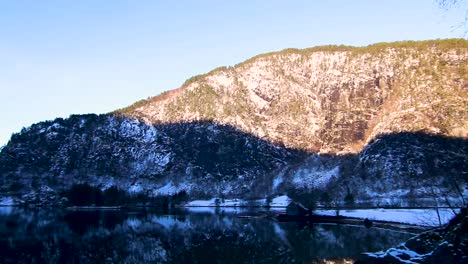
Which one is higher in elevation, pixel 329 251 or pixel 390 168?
pixel 390 168

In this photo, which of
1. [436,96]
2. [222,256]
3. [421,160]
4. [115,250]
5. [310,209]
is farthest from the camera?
[436,96]

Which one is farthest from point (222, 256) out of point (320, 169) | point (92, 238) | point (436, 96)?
point (436, 96)

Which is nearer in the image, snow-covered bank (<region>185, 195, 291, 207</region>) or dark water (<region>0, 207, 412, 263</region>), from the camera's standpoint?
dark water (<region>0, 207, 412, 263</region>)

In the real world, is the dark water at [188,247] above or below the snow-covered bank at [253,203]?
below

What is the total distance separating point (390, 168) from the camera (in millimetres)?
168125

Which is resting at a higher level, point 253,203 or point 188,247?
point 253,203

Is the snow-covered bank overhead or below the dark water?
overhead

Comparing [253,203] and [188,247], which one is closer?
[188,247]

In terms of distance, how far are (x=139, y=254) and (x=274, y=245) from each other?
537 inches

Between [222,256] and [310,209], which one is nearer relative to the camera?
[222,256]

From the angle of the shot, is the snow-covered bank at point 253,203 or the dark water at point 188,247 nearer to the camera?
the dark water at point 188,247

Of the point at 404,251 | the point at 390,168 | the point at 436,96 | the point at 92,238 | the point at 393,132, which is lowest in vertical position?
the point at 92,238

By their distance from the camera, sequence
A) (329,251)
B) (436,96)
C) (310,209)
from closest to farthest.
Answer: (329,251)
(310,209)
(436,96)

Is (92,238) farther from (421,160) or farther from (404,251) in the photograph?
(421,160)
